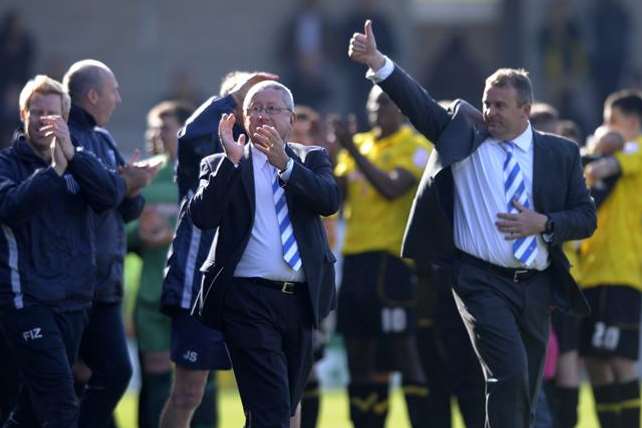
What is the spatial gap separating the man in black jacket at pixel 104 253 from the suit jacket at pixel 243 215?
1.37m

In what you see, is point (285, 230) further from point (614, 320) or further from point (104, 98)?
point (614, 320)

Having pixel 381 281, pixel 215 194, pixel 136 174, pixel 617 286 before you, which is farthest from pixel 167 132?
pixel 215 194

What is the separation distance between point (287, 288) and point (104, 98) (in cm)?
217

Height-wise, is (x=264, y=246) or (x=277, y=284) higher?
(x=264, y=246)

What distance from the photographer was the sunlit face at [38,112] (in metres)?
9.69

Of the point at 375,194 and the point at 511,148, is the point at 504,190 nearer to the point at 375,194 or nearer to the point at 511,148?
the point at 511,148

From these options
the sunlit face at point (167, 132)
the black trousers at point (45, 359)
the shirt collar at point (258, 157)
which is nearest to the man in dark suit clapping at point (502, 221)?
the shirt collar at point (258, 157)

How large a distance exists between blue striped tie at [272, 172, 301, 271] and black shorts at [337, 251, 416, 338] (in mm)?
3279

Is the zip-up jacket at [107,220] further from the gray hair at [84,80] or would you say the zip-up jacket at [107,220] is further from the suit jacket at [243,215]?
the suit jacket at [243,215]

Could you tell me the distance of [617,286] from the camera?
12.0 m

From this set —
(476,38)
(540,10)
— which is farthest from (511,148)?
(476,38)

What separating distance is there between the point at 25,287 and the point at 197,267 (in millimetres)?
987

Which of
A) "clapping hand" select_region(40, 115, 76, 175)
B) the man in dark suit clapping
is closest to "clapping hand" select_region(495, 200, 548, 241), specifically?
the man in dark suit clapping

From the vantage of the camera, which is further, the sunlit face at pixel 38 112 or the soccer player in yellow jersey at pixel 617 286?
the soccer player in yellow jersey at pixel 617 286
